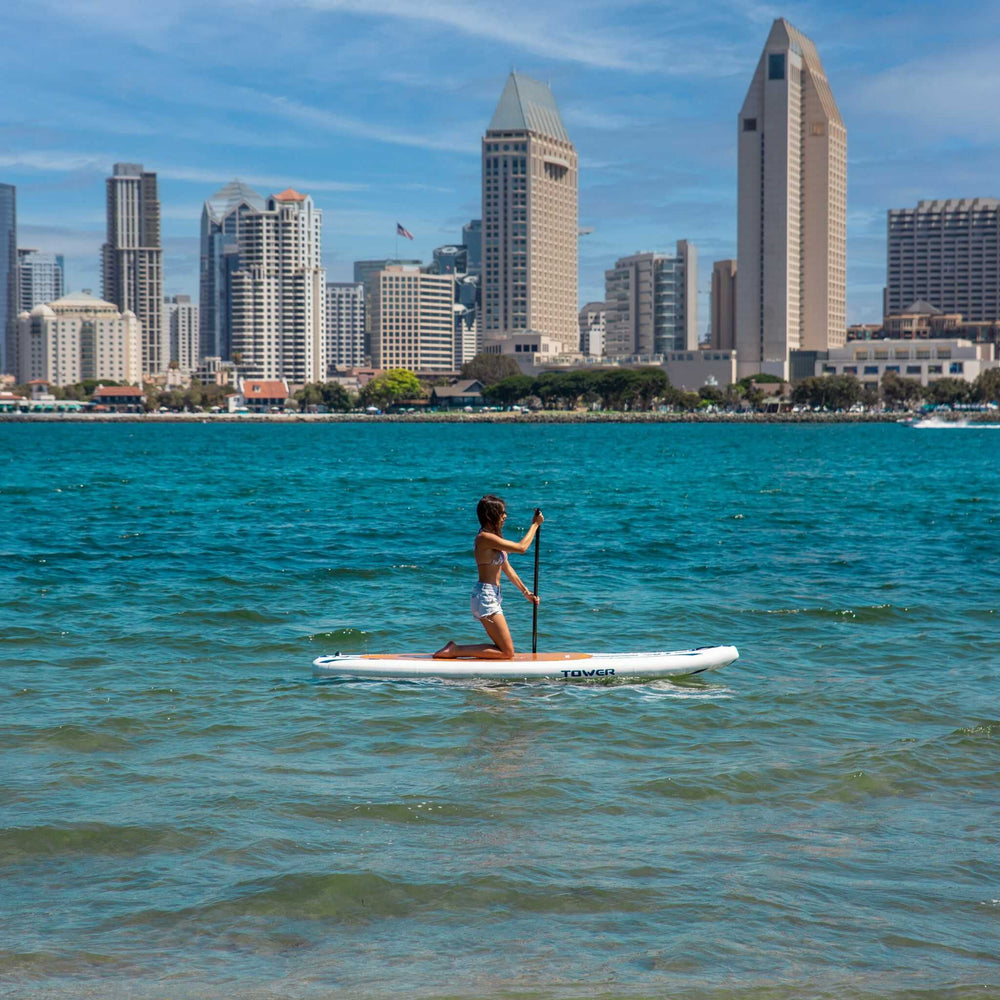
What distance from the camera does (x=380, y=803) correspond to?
30.5ft

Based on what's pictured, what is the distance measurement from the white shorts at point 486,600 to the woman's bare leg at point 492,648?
0.10 meters

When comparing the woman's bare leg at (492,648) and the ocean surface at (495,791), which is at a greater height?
the woman's bare leg at (492,648)

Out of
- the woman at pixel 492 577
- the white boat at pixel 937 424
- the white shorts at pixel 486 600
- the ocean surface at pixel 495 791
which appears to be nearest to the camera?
the ocean surface at pixel 495 791

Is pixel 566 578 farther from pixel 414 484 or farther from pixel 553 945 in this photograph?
pixel 414 484

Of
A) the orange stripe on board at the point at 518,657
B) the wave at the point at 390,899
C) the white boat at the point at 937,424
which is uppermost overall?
the white boat at the point at 937,424

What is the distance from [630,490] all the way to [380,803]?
42441mm

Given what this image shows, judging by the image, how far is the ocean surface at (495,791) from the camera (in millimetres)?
6719

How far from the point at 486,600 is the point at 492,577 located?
11.2 inches

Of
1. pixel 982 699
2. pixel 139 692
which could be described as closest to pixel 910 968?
pixel 982 699

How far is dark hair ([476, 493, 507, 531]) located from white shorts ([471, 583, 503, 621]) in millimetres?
716

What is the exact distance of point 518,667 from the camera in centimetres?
1373

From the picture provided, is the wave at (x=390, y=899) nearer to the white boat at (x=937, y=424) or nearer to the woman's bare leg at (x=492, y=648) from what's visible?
the woman's bare leg at (x=492, y=648)

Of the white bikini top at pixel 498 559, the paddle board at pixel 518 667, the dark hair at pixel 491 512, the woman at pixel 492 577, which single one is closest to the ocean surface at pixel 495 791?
the paddle board at pixel 518 667

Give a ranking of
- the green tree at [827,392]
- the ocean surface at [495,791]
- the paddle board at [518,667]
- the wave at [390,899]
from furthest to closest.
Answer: the green tree at [827,392], the paddle board at [518,667], the wave at [390,899], the ocean surface at [495,791]
